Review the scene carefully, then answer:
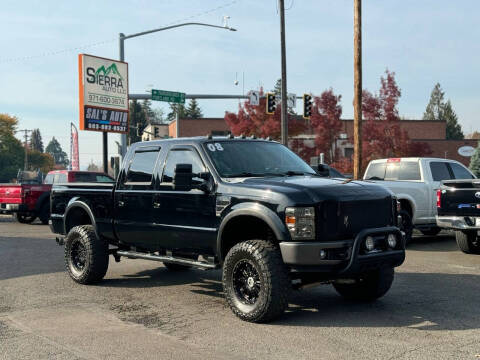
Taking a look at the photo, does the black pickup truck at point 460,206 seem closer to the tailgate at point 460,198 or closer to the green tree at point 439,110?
the tailgate at point 460,198

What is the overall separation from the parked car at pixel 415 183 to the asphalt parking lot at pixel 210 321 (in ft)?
12.1

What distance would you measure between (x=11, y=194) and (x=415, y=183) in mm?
13364

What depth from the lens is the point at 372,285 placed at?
22.6 ft

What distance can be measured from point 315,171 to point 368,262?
83.0 inches

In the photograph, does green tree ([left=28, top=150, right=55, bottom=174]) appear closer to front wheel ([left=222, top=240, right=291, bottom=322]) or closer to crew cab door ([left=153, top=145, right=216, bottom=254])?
crew cab door ([left=153, top=145, right=216, bottom=254])

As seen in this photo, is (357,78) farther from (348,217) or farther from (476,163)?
(476,163)

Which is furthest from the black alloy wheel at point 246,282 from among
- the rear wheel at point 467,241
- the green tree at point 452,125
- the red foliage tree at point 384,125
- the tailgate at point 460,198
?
the green tree at point 452,125

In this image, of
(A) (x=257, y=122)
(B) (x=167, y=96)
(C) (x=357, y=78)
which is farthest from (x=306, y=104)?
(A) (x=257, y=122)

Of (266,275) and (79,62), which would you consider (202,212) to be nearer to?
(266,275)

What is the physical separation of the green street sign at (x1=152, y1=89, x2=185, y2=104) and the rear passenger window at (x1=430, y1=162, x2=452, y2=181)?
17820 millimetres

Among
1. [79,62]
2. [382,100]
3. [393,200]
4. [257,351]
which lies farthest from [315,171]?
[382,100]

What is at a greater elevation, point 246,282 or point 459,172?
point 459,172

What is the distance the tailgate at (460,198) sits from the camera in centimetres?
1053

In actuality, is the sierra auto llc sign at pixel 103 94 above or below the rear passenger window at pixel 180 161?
above
